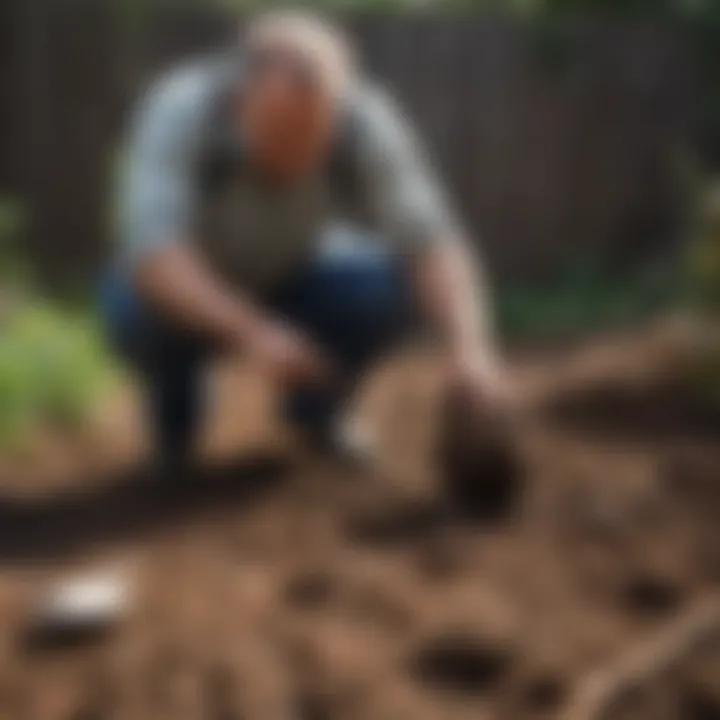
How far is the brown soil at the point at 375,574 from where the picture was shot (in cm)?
63

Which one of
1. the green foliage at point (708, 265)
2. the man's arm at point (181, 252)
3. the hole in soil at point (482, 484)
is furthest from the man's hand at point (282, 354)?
the green foliage at point (708, 265)

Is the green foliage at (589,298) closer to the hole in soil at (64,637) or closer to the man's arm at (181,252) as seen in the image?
the man's arm at (181,252)

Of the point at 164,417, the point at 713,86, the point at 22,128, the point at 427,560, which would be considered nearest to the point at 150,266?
the point at 164,417

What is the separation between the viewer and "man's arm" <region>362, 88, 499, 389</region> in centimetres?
84

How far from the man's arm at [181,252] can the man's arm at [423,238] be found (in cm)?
10

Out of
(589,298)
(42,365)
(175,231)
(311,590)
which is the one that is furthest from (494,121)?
(311,590)

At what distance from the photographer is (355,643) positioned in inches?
26.6

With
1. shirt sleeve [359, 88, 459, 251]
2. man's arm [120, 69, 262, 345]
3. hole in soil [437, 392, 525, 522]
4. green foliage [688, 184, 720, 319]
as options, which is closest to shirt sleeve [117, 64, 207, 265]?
man's arm [120, 69, 262, 345]

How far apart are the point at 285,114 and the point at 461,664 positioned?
1.10 ft

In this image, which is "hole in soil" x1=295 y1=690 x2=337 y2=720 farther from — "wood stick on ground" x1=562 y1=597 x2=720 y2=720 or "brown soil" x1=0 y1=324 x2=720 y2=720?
"wood stick on ground" x1=562 y1=597 x2=720 y2=720

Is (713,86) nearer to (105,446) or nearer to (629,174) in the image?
(629,174)

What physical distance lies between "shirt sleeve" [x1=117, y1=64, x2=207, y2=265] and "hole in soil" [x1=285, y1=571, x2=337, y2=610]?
22 cm

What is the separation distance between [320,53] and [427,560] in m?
0.31

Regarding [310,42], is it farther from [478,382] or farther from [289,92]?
[478,382]
